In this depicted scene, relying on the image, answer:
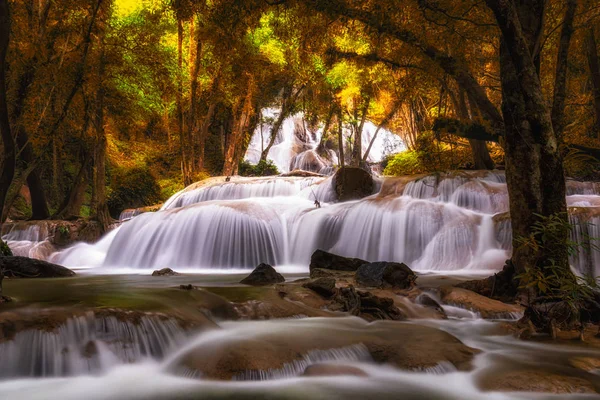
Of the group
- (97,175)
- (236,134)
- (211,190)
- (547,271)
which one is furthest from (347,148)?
(547,271)

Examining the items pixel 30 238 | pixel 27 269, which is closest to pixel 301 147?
Result: pixel 30 238

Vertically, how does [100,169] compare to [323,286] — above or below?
above

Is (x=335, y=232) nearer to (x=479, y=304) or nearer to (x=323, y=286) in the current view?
(x=323, y=286)

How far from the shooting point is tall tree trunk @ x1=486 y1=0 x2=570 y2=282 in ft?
Result: 15.6

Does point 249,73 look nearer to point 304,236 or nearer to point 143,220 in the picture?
point 143,220

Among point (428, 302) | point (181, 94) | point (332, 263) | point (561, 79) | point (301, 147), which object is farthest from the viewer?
point (301, 147)

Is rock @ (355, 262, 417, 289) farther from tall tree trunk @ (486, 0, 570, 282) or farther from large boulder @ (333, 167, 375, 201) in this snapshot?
large boulder @ (333, 167, 375, 201)

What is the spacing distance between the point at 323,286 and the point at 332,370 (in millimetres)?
2419

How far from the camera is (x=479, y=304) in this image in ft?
17.9

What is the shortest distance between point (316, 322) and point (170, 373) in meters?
1.79

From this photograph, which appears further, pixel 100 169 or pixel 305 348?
pixel 100 169

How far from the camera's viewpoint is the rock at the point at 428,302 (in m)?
5.52

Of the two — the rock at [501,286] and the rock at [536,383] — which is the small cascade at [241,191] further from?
the rock at [536,383]

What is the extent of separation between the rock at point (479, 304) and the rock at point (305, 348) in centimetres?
115
